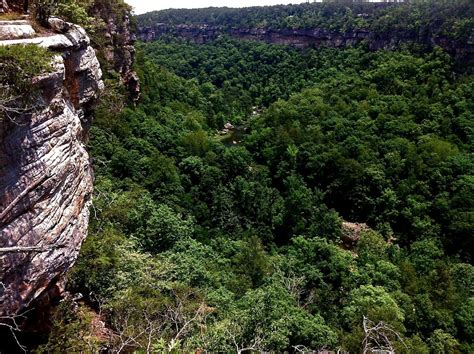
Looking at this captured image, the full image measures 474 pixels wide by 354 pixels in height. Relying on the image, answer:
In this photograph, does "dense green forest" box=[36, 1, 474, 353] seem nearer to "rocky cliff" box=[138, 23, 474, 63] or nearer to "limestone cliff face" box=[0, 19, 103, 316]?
"rocky cliff" box=[138, 23, 474, 63]

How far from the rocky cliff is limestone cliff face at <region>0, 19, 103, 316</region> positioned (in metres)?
55.6

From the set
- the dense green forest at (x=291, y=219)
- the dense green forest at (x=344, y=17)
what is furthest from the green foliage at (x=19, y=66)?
the dense green forest at (x=344, y=17)

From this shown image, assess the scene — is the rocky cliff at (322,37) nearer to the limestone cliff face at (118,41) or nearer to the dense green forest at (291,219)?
the dense green forest at (291,219)

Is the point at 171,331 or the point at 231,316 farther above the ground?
the point at 171,331

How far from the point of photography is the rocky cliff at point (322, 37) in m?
53.9

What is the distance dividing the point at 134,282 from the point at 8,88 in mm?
12141

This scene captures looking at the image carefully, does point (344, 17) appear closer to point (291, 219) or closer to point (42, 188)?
point (291, 219)

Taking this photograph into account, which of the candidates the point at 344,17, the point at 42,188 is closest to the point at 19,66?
the point at 42,188

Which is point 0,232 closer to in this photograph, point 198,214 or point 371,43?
point 198,214

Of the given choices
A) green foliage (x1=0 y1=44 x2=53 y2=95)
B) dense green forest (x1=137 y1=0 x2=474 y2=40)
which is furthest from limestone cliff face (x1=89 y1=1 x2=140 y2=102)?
dense green forest (x1=137 y1=0 x2=474 y2=40)

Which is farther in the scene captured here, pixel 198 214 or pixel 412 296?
pixel 198 214

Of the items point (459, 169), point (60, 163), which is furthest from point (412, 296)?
point (60, 163)

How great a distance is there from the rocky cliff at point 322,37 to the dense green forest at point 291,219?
2039mm

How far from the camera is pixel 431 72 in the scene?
5353 cm
